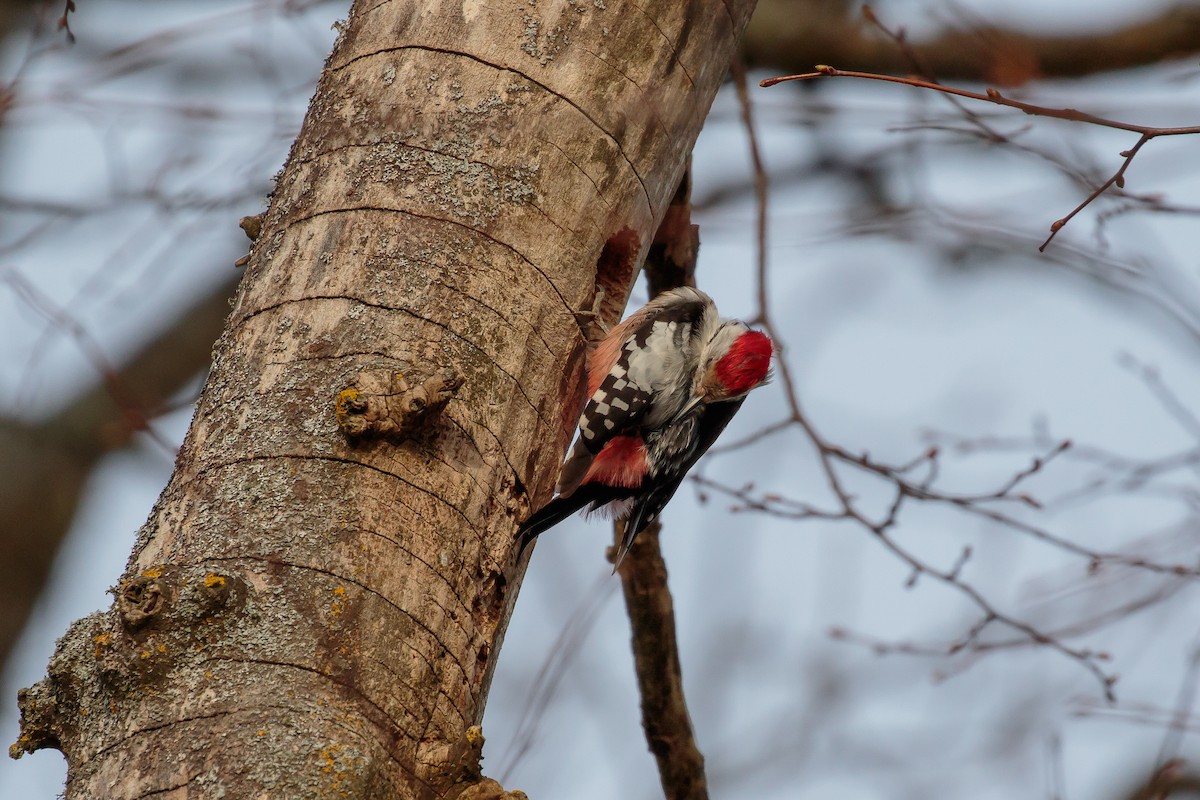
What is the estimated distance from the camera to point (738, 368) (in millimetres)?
3912

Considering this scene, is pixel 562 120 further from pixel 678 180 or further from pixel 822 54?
pixel 822 54

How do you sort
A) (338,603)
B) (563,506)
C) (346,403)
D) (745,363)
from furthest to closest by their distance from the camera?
(745,363), (563,506), (346,403), (338,603)

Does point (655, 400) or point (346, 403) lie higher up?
point (655, 400)

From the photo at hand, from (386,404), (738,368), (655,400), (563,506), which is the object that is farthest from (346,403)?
(738,368)

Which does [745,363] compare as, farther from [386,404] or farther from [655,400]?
[386,404]

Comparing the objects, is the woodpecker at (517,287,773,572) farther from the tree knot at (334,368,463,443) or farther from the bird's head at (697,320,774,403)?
the tree knot at (334,368,463,443)

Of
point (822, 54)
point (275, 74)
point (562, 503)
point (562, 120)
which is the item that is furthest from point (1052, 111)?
point (822, 54)

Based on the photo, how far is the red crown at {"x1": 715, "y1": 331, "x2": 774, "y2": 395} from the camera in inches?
154

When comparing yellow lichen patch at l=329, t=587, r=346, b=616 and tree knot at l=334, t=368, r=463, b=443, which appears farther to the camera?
tree knot at l=334, t=368, r=463, b=443

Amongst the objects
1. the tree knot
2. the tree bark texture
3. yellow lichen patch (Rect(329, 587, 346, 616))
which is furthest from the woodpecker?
yellow lichen patch (Rect(329, 587, 346, 616))

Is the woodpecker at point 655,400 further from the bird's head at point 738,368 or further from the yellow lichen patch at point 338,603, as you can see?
the yellow lichen patch at point 338,603

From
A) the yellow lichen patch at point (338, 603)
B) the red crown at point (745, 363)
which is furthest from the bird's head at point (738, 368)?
the yellow lichen patch at point (338, 603)

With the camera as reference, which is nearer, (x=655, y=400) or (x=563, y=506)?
(x=563, y=506)

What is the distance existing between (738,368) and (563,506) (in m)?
1.31
